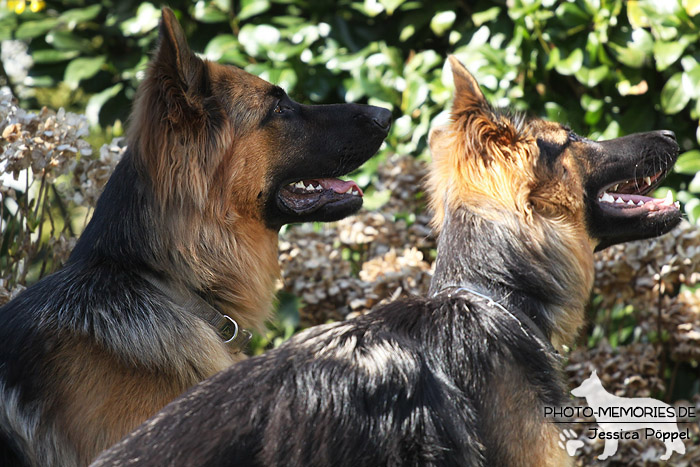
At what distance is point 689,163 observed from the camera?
16.7 feet

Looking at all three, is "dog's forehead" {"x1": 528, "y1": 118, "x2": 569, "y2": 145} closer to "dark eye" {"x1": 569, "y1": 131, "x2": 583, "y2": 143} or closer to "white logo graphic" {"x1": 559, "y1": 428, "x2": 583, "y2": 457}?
"dark eye" {"x1": 569, "y1": 131, "x2": 583, "y2": 143}

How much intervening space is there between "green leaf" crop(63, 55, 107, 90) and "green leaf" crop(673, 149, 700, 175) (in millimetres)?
4774

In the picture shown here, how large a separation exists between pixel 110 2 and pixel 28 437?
5119 millimetres

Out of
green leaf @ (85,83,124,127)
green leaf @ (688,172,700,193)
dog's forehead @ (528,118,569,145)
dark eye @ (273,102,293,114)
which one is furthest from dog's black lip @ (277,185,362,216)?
green leaf @ (85,83,124,127)

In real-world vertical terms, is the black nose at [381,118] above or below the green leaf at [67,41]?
above

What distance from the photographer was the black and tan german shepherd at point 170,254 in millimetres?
2988

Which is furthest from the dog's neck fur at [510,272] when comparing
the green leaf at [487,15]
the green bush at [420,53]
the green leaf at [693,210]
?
the green leaf at [487,15]

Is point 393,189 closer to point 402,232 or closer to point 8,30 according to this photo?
point 402,232

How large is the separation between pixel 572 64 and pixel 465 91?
2272 millimetres

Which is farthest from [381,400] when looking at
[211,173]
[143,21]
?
[143,21]

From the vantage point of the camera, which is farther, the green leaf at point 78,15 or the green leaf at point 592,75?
the green leaf at point 78,15

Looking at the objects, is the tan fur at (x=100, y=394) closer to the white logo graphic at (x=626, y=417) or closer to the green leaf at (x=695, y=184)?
the white logo graphic at (x=626, y=417)

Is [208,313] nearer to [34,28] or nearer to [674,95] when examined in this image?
[674,95]

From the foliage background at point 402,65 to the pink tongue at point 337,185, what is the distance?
1037 millimetres
